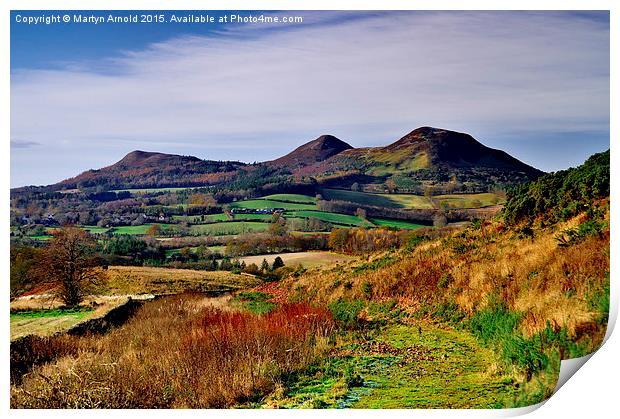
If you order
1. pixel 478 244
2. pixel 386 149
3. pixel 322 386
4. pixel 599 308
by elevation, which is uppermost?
pixel 386 149

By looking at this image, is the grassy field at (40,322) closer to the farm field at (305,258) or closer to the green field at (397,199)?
the farm field at (305,258)

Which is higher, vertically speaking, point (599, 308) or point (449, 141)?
point (449, 141)

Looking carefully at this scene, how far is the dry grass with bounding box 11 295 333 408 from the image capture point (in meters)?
7.43

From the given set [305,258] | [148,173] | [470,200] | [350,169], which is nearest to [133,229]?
[148,173]

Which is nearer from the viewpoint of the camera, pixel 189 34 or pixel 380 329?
pixel 189 34

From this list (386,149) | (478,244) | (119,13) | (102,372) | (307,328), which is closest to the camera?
(102,372)

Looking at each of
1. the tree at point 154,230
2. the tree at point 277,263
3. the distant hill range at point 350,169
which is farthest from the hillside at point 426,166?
the tree at point 154,230

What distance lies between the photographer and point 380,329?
9336 millimetres

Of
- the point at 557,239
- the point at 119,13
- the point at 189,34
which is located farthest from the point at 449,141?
the point at 119,13

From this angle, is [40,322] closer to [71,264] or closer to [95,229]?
[71,264]

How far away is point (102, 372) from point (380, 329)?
3841 mm

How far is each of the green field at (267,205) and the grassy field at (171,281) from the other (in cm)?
101

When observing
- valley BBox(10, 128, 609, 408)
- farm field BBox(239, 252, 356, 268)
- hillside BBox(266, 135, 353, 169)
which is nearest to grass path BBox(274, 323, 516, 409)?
valley BBox(10, 128, 609, 408)

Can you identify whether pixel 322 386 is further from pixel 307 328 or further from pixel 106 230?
pixel 106 230
